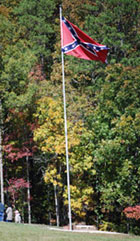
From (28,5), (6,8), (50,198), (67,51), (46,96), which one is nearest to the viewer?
(67,51)

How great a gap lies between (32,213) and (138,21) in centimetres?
1962

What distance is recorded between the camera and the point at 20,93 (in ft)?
106

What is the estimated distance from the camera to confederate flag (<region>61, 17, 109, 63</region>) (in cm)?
2169

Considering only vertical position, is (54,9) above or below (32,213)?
above

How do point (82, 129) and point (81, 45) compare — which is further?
point (82, 129)

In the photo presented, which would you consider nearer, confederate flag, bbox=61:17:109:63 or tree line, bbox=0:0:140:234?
confederate flag, bbox=61:17:109:63

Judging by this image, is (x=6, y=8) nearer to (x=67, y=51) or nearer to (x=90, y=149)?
(x=90, y=149)

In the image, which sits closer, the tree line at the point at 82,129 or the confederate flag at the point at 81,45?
the confederate flag at the point at 81,45

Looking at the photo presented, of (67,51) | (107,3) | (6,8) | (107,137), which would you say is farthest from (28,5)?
(67,51)

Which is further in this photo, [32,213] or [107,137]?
[32,213]

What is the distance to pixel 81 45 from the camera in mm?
21875

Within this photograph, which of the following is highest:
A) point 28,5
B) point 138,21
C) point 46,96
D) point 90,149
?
point 28,5

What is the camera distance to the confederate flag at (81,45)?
21.7m

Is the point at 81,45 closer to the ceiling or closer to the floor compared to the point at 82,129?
closer to the ceiling
